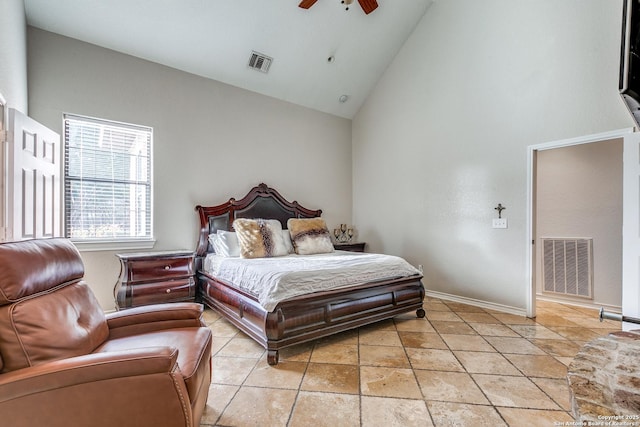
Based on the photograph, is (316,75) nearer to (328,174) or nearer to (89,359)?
(328,174)

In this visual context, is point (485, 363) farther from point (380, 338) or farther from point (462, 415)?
point (380, 338)

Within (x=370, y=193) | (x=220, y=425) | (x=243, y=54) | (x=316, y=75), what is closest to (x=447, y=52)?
(x=316, y=75)

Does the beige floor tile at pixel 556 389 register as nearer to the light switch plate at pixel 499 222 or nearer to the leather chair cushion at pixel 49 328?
the light switch plate at pixel 499 222

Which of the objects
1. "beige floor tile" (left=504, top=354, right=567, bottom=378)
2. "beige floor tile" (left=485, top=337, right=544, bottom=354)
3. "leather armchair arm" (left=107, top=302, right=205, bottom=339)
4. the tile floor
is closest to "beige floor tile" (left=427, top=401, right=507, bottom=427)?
the tile floor

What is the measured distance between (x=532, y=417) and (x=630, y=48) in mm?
1871

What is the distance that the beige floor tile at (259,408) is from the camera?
164cm

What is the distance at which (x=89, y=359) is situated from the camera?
3.53 ft

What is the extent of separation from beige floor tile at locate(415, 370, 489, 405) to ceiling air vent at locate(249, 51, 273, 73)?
4.06 metres

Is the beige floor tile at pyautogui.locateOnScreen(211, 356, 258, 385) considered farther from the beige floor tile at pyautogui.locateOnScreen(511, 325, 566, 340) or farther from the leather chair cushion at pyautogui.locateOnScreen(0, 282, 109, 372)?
the beige floor tile at pyautogui.locateOnScreen(511, 325, 566, 340)

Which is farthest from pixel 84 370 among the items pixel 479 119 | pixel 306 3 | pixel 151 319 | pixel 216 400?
pixel 479 119

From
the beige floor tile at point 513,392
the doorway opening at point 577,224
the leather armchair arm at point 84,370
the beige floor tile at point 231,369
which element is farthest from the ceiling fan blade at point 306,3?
the beige floor tile at point 513,392

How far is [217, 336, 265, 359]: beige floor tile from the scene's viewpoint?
8.16 ft

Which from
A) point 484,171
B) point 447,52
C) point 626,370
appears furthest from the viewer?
point 447,52

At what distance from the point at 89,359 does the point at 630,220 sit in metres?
3.96
